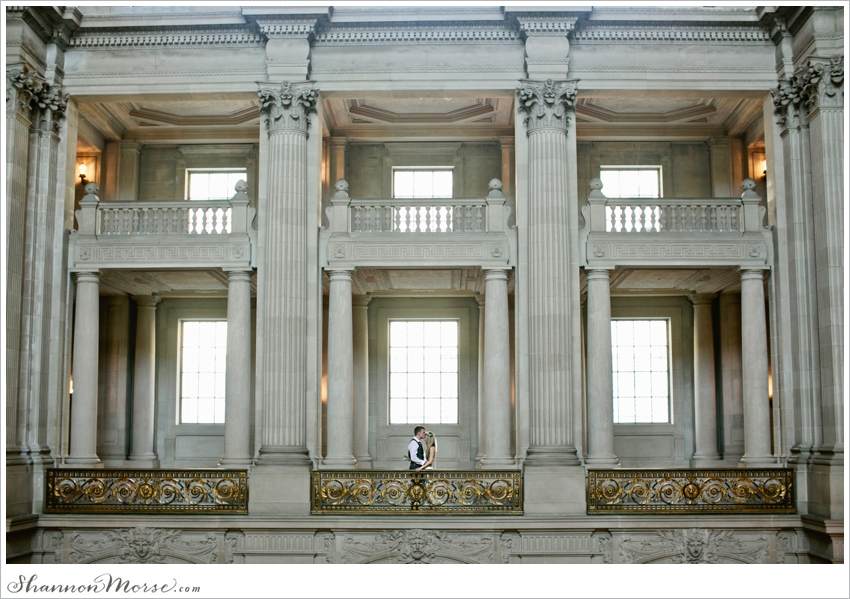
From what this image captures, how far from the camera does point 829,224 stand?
51.9ft

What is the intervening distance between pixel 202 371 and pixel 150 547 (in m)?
6.26

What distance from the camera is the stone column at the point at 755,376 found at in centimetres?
1669

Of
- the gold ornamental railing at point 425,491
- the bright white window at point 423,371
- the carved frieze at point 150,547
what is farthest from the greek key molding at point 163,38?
the carved frieze at point 150,547

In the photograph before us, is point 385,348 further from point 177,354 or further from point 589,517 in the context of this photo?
point 589,517

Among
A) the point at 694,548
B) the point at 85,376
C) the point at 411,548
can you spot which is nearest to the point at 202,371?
the point at 85,376

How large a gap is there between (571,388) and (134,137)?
11.4 metres

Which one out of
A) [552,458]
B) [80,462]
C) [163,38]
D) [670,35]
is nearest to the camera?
[552,458]

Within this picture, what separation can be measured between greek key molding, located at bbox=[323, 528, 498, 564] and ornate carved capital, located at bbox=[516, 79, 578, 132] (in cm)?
743

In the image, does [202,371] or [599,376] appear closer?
[599,376]

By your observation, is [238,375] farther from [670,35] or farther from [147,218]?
[670,35]

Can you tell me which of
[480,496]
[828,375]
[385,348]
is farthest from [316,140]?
[828,375]

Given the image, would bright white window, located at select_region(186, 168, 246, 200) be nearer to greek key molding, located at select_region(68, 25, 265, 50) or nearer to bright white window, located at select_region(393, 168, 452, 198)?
bright white window, located at select_region(393, 168, 452, 198)

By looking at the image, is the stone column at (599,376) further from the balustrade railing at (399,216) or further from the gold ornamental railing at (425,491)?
the balustrade railing at (399,216)

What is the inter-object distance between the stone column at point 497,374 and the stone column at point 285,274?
3.32 metres
